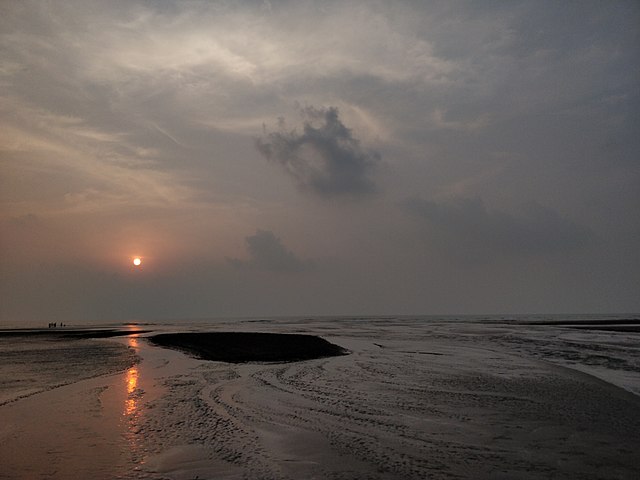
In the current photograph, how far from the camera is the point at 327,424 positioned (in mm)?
13516

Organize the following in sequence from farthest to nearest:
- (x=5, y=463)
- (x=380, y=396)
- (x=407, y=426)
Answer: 1. (x=380, y=396)
2. (x=407, y=426)
3. (x=5, y=463)

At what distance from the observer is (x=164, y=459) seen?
1009cm

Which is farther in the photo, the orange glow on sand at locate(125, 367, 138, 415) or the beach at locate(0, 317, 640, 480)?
the orange glow on sand at locate(125, 367, 138, 415)

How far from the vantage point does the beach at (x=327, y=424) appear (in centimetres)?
964

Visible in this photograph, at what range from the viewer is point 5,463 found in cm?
999

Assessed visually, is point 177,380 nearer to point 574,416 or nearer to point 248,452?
point 248,452

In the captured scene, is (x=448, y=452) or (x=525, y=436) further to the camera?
(x=525, y=436)

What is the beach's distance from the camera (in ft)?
31.6

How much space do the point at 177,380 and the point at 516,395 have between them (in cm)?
1671

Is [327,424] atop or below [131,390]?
atop

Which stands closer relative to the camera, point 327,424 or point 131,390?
point 327,424

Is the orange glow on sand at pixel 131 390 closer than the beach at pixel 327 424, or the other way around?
the beach at pixel 327 424

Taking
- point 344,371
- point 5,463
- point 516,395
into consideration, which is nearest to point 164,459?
point 5,463

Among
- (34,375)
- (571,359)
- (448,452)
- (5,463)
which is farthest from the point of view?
(571,359)
